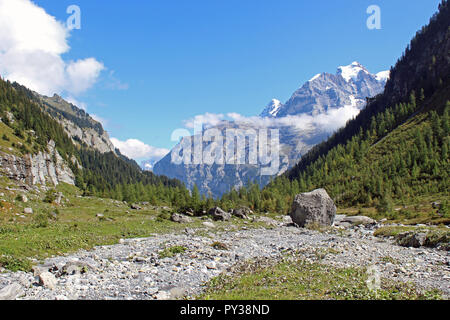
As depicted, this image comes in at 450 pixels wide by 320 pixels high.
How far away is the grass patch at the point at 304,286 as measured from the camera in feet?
32.1

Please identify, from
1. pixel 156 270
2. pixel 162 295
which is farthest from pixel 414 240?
pixel 162 295

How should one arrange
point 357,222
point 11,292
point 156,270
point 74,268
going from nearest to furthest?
point 11,292 → point 74,268 → point 156,270 → point 357,222

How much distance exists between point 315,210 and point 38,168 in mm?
92773

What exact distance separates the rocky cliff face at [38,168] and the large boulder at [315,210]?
211 feet

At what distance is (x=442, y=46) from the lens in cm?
18388

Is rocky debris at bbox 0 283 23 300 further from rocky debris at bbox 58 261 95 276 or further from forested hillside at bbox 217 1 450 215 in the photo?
forested hillside at bbox 217 1 450 215

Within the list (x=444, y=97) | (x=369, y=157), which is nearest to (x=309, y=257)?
(x=369, y=157)

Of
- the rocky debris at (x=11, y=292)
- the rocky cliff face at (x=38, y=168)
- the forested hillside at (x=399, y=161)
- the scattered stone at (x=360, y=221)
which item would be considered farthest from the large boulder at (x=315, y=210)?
the rocky cliff face at (x=38, y=168)

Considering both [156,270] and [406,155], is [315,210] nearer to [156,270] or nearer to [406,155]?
[156,270]

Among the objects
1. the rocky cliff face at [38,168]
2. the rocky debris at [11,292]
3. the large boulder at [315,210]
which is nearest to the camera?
the rocky debris at [11,292]

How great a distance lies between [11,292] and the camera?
9820 mm

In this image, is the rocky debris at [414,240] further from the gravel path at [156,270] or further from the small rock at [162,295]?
the small rock at [162,295]

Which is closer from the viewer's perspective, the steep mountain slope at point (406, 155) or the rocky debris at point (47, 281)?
the rocky debris at point (47, 281)
